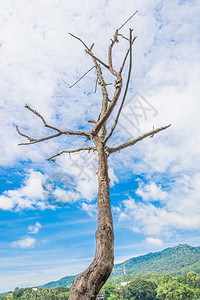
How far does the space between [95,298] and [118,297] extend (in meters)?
71.2

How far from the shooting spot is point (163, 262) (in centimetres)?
12938

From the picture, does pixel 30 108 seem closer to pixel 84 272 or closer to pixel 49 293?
pixel 84 272

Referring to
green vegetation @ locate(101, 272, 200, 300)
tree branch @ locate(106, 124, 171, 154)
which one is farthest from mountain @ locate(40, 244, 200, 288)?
tree branch @ locate(106, 124, 171, 154)

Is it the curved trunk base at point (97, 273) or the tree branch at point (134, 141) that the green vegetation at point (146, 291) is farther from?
the curved trunk base at point (97, 273)

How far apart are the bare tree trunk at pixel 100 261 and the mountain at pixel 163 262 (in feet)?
385

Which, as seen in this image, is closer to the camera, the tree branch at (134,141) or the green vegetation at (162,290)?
the tree branch at (134,141)

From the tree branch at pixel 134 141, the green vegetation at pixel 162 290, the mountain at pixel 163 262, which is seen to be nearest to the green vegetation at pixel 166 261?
the mountain at pixel 163 262

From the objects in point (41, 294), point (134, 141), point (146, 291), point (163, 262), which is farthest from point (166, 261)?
point (134, 141)

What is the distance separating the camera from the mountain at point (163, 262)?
372ft

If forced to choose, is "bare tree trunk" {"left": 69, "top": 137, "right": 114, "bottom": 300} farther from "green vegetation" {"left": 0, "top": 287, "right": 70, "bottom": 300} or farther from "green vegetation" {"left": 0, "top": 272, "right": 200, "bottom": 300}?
"green vegetation" {"left": 0, "top": 272, "right": 200, "bottom": 300}

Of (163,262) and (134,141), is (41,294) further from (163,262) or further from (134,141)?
(163,262)

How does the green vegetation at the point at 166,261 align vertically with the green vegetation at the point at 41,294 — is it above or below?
above

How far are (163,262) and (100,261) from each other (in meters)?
145

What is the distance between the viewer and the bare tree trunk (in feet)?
6.41
